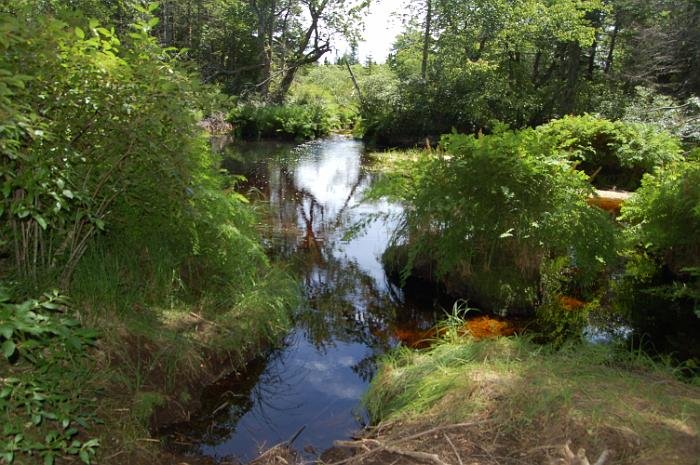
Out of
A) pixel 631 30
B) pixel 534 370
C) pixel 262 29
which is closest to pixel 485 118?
pixel 631 30

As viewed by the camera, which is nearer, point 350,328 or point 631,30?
point 350,328

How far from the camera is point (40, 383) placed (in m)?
2.84

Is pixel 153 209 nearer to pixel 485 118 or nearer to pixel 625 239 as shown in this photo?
pixel 625 239

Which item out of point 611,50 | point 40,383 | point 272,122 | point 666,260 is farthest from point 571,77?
point 40,383

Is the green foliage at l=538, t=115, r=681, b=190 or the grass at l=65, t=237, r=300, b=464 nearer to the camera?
the grass at l=65, t=237, r=300, b=464

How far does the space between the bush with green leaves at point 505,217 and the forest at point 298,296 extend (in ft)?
0.09

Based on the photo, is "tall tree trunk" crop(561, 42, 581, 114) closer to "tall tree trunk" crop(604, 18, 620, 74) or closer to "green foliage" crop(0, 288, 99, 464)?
"tall tree trunk" crop(604, 18, 620, 74)

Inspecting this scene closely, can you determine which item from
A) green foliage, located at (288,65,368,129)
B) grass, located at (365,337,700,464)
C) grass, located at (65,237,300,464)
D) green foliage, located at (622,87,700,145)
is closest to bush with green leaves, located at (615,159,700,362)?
grass, located at (365,337,700,464)

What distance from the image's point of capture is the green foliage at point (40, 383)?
218 cm

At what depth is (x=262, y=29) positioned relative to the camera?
2938cm

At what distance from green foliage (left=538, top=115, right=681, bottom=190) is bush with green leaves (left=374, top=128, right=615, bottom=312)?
574 cm

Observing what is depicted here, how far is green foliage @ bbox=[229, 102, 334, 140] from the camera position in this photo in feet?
81.2

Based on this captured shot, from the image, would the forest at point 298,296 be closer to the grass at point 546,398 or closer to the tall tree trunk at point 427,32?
the grass at point 546,398

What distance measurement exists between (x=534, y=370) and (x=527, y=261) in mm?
→ 2635
